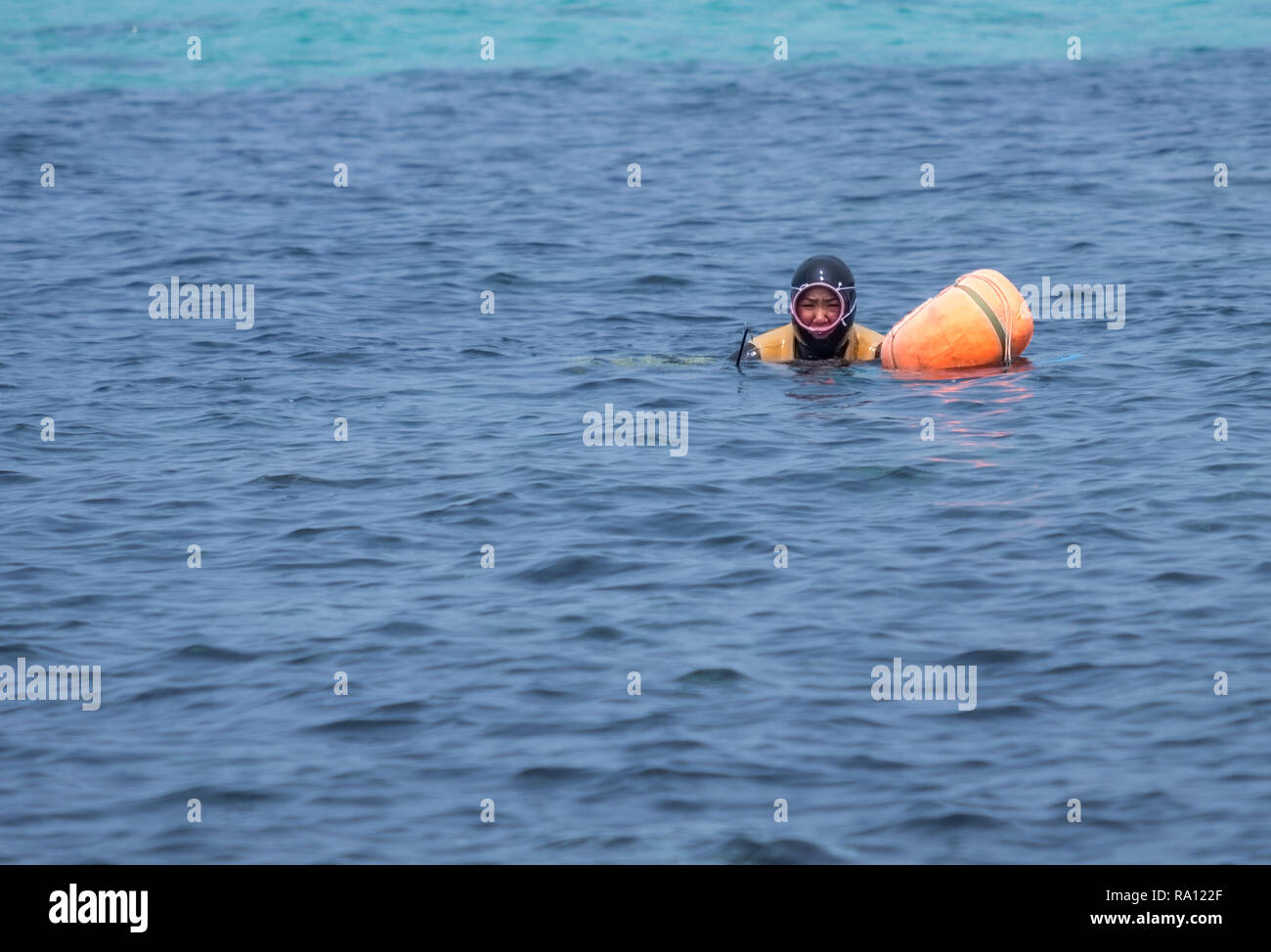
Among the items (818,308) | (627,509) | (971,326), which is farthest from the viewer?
(818,308)

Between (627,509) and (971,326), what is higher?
(971,326)

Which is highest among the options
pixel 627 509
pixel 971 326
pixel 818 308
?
pixel 818 308

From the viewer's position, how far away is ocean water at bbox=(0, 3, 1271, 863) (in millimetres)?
7180

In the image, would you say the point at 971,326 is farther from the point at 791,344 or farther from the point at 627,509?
the point at 627,509

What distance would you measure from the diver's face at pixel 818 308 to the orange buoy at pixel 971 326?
2.00 ft

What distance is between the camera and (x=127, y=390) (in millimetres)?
14477

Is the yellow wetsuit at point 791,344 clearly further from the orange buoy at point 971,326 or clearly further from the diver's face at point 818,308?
the orange buoy at point 971,326

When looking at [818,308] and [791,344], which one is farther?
[791,344]

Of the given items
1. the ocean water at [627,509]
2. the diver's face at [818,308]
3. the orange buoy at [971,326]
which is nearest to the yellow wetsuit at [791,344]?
the ocean water at [627,509]

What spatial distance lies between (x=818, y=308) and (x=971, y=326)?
1.31 m

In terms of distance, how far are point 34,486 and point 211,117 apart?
18.3 meters

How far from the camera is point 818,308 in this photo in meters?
14.2

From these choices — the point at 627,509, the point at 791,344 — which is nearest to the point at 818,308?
the point at 791,344

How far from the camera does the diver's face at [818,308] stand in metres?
14.1
